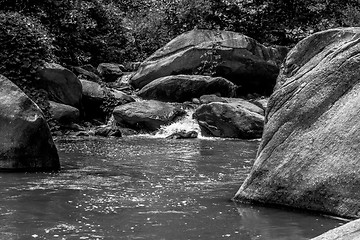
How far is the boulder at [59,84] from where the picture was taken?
15.1 metres

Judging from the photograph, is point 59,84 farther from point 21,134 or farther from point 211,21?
point 211,21

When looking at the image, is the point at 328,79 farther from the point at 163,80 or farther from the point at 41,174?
the point at 163,80

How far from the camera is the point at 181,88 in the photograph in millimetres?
17484

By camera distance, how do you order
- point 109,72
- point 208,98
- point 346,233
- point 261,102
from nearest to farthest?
point 346,233 → point 208,98 → point 261,102 → point 109,72

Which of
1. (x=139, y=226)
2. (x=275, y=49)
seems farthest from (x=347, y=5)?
(x=139, y=226)

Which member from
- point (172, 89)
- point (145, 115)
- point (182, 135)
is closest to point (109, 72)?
point (172, 89)

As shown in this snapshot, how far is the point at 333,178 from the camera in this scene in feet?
18.0

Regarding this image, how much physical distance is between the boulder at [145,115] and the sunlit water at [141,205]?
5262mm

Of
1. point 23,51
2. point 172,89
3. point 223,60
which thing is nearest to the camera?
point 23,51

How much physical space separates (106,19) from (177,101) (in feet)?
21.7

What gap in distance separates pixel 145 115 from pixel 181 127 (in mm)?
1013

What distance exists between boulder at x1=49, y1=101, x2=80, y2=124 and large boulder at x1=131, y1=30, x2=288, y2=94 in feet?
14.7

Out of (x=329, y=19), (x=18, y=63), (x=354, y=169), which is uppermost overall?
(x=329, y=19)

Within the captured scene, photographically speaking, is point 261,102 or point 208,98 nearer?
point 208,98
